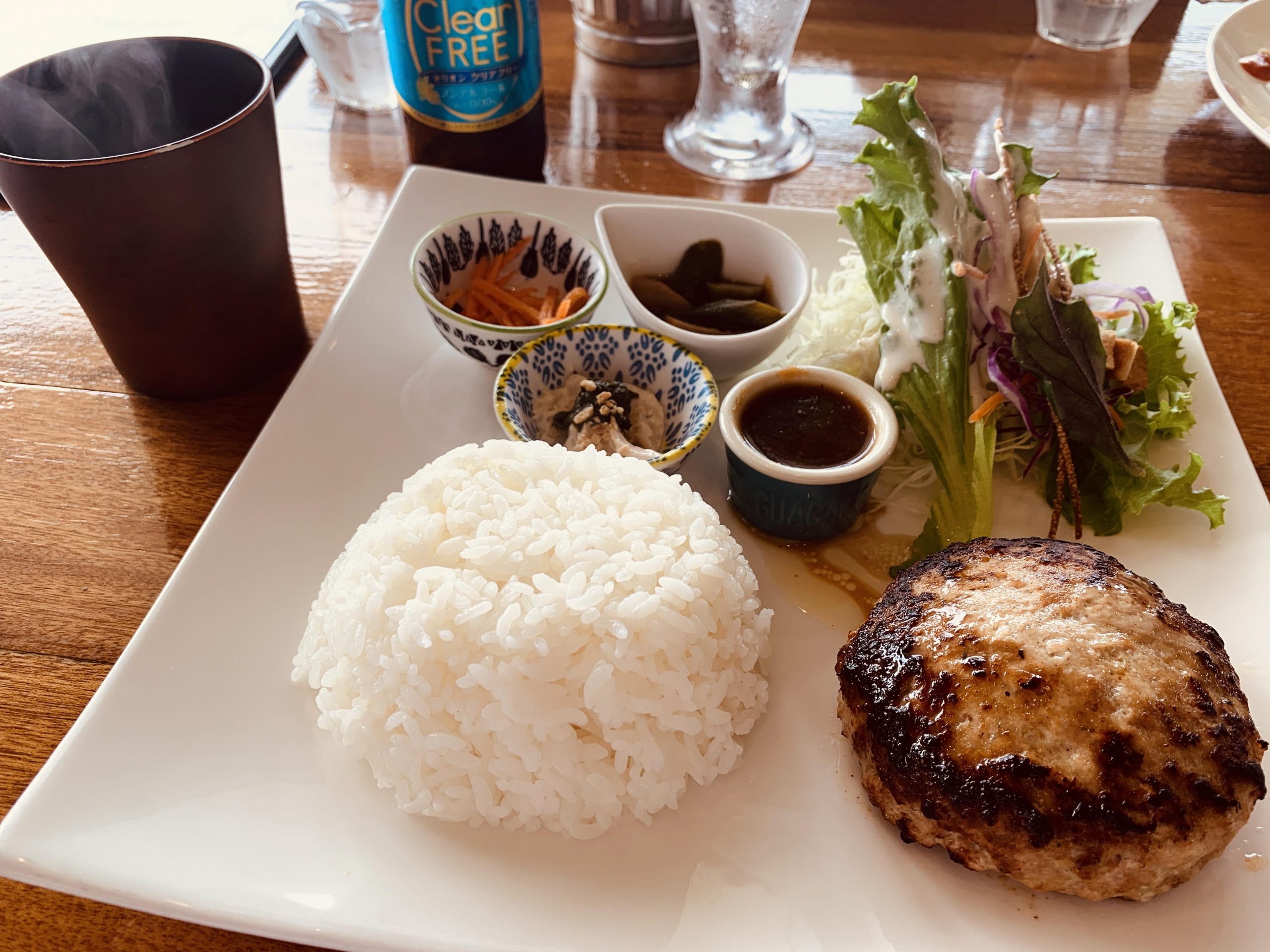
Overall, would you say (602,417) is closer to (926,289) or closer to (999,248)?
(926,289)

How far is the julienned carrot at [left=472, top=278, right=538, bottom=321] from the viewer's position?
2.42 m

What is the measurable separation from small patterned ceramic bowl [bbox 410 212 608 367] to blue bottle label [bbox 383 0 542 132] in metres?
0.38

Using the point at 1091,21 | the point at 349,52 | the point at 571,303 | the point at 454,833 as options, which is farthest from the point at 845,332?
the point at 1091,21

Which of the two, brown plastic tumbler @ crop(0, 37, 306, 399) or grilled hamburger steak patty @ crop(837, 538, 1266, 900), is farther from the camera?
brown plastic tumbler @ crop(0, 37, 306, 399)

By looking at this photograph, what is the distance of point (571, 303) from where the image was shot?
2.44m

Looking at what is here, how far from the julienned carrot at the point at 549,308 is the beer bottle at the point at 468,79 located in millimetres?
581

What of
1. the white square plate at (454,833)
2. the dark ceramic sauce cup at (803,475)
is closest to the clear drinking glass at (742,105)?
the dark ceramic sauce cup at (803,475)

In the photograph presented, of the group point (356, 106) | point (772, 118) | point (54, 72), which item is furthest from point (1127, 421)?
point (356, 106)

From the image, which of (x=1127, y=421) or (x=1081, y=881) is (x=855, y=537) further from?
(x=1081, y=881)

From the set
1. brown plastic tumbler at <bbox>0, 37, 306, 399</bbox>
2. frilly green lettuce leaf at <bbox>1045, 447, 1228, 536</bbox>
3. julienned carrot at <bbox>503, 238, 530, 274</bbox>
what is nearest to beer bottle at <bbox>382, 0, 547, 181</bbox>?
julienned carrot at <bbox>503, 238, 530, 274</bbox>

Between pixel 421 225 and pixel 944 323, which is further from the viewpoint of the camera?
pixel 421 225

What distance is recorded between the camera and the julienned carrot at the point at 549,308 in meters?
2.41

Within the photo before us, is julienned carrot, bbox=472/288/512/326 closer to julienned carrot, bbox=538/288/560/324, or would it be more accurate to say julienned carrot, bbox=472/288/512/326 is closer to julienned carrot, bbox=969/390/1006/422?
julienned carrot, bbox=538/288/560/324

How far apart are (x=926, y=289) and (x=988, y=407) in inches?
13.7
